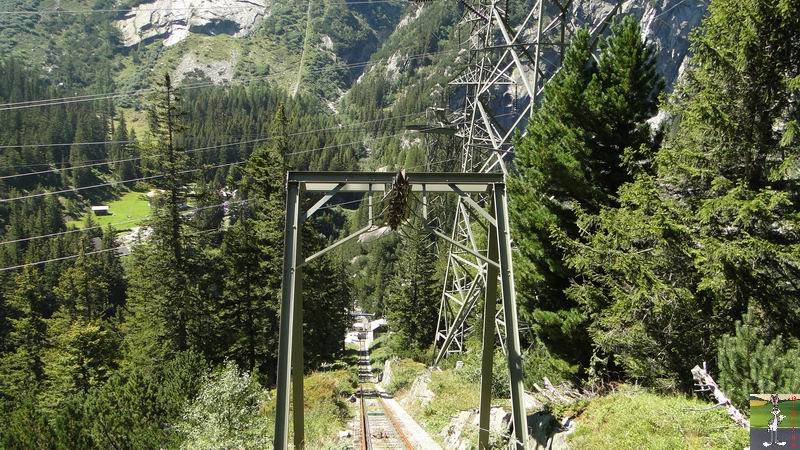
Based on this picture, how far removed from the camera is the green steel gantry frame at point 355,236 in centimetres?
766

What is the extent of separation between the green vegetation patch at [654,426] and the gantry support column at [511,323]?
5.38ft

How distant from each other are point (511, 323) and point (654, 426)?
9.17ft

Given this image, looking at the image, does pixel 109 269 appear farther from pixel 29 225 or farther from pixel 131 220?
pixel 131 220

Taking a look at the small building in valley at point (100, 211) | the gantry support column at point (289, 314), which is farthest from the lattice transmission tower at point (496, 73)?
the small building in valley at point (100, 211)

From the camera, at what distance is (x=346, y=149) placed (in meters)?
155

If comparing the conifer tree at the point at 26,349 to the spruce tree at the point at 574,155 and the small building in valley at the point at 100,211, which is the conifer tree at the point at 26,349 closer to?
the spruce tree at the point at 574,155

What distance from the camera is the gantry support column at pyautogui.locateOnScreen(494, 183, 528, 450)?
766 centimetres

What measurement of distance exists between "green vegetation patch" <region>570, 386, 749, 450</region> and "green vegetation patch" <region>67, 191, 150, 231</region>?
12499cm

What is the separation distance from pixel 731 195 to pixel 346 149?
490ft

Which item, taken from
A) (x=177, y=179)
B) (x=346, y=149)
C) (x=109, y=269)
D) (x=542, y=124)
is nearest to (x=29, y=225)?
(x=109, y=269)

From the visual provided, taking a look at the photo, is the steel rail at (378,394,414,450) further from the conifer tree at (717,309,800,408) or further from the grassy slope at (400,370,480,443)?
the conifer tree at (717,309,800,408)

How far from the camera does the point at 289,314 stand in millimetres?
7824

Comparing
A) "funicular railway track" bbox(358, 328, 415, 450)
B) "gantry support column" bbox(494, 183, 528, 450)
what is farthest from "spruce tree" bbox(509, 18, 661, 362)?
"funicular railway track" bbox(358, 328, 415, 450)

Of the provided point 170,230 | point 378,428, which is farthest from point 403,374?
point 170,230
